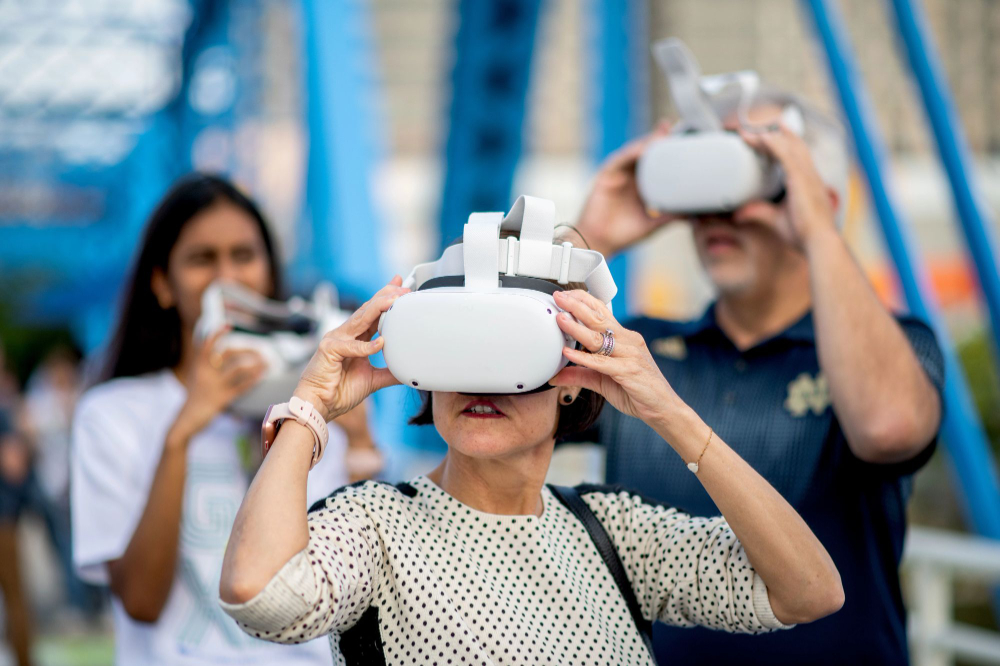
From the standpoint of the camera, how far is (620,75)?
512 cm

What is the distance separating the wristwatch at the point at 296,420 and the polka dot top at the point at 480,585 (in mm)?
104

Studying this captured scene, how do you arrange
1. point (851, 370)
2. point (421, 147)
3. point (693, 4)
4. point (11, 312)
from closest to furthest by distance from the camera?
point (851, 370) → point (11, 312) → point (693, 4) → point (421, 147)

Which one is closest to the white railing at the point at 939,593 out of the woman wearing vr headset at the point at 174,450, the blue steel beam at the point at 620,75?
the woman wearing vr headset at the point at 174,450

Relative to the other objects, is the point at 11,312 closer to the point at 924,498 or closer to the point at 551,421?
the point at 924,498

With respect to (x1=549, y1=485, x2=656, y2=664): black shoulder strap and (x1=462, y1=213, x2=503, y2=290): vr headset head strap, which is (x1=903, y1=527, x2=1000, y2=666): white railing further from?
(x1=462, y1=213, x2=503, y2=290): vr headset head strap

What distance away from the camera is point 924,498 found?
341 inches

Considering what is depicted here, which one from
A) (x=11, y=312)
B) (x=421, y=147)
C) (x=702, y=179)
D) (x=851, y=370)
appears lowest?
(x=11, y=312)

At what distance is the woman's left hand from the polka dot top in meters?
0.26

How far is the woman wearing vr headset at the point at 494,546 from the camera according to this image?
1.32 metres

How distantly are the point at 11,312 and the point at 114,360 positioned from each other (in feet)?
79.5

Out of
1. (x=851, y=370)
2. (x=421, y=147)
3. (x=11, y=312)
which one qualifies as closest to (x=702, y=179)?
(x=851, y=370)

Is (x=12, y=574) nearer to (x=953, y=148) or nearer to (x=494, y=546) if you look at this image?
(x=494, y=546)

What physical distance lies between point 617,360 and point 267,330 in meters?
1.10

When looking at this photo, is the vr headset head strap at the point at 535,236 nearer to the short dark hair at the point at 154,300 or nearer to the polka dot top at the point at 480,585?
the polka dot top at the point at 480,585
